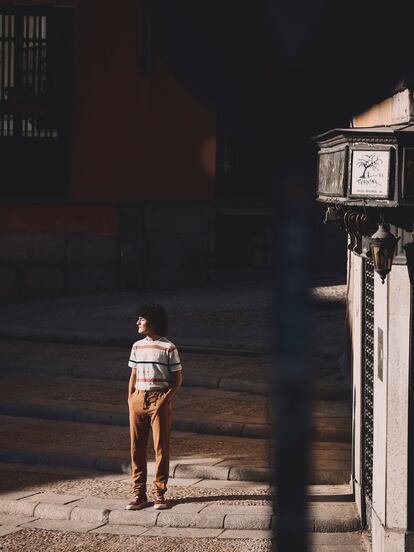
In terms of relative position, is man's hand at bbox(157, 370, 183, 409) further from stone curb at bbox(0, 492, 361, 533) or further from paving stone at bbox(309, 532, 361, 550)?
paving stone at bbox(309, 532, 361, 550)

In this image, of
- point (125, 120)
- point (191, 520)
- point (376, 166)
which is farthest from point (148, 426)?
point (125, 120)

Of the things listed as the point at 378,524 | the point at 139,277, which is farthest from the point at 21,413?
the point at 139,277

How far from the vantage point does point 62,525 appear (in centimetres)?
931

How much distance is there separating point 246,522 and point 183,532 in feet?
1.77

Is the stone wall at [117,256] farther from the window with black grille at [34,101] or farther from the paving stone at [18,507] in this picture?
the paving stone at [18,507]

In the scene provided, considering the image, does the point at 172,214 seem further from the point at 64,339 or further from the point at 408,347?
the point at 408,347

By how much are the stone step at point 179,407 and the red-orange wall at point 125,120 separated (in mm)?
8602

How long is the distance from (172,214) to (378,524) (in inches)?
637

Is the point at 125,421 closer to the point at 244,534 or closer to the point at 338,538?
the point at 244,534

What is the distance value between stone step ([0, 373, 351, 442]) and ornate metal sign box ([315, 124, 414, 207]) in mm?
4904

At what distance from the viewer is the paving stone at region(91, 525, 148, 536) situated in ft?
29.7

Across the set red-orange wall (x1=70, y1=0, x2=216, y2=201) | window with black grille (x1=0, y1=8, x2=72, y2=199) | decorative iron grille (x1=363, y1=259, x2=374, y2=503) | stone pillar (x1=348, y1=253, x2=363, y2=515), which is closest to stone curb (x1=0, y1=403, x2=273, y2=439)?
stone pillar (x1=348, y1=253, x2=363, y2=515)

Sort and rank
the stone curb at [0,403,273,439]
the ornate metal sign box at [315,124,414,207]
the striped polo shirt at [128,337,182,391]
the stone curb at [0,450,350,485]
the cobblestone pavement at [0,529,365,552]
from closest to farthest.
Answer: the ornate metal sign box at [315,124,414,207] < the cobblestone pavement at [0,529,365,552] < the striped polo shirt at [128,337,182,391] < the stone curb at [0,450,350,485] < the stone curb at [0,403,273,439]

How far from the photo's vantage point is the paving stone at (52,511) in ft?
31.2
